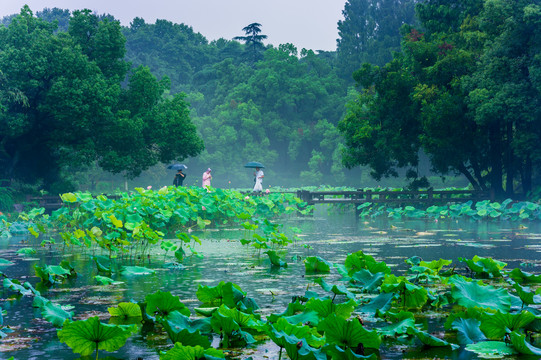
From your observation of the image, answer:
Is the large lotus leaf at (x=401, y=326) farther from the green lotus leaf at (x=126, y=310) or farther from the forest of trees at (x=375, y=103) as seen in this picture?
the forest of trees at (x=375, y=103)

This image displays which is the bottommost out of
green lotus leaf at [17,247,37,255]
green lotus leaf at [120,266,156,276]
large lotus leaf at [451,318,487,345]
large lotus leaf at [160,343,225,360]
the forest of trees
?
green lotus leaf at [17,247,37,255]

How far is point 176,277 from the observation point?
6465mm

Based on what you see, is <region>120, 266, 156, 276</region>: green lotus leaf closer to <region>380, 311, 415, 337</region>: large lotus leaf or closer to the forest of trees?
<region>380, 311, 415, 337</region>: large lotus leaf

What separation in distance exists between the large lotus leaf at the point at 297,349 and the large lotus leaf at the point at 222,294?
4.08ft

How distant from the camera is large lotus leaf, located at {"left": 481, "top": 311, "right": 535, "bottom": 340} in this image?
11.1 feet

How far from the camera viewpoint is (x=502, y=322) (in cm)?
341

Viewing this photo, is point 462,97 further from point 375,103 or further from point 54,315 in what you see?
point 54,315

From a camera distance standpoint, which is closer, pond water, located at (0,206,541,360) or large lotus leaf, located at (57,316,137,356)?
large lotus leaf, located at (57,316,137,356)

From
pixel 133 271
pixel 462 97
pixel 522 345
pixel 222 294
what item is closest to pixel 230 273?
pixel 133 271

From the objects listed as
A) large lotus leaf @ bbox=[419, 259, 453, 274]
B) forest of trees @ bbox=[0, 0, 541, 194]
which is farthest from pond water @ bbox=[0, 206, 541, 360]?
forest of trees @ bbox=[0, 0, 541, 194]

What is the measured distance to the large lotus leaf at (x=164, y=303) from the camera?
3.78 m

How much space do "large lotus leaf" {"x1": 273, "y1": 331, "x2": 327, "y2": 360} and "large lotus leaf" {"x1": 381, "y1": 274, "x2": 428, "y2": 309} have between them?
1.62 metres

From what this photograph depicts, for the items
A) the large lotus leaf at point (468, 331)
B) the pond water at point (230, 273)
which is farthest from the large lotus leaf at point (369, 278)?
the large lotus leaf at point (468, 331)

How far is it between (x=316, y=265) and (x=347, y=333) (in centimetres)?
362
